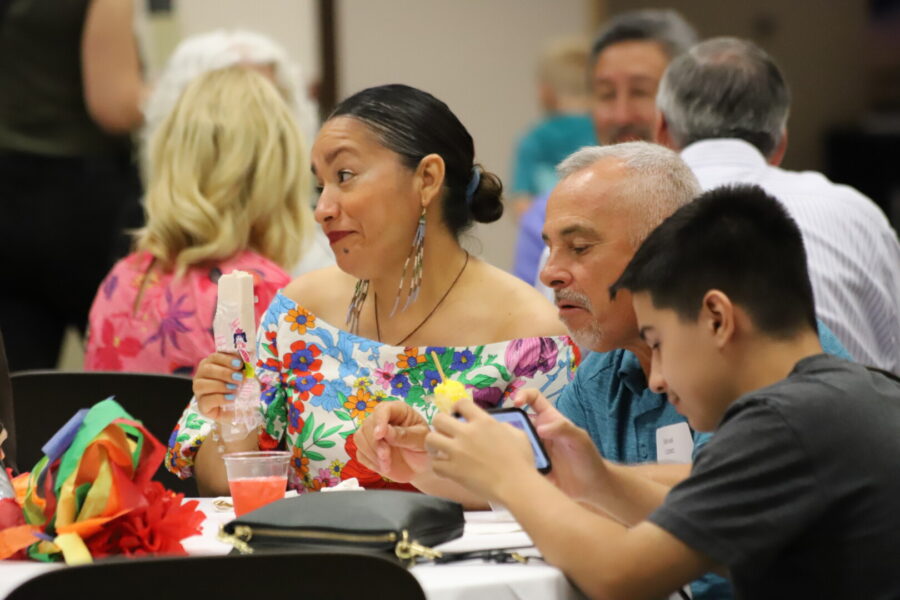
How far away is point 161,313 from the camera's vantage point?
3396 millimetres

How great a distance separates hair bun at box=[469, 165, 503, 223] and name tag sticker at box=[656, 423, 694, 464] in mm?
693

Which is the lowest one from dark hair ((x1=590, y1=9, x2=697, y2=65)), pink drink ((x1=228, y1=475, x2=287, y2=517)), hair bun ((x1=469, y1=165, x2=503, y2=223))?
pink drink ((x1=228, y1=475, x2=287, y2=517))

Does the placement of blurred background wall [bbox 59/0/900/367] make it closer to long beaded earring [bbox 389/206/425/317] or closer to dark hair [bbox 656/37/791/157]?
long beaded earring [bbox 389/206/425/317]

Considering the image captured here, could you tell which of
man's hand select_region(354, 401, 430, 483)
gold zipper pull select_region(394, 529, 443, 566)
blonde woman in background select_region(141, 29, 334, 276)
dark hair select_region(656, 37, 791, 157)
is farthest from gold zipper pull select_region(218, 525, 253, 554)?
blonde woman in background select_region(141, 29, 334, 276)

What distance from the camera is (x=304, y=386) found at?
277 cm

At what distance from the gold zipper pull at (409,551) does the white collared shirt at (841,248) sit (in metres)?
1.86

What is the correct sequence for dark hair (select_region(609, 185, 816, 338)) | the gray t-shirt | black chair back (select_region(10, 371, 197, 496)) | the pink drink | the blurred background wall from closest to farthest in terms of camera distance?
1. the gray t-shirt
2. dark hair (select_region(609, 185, 816, 338))
3. the pink drink
4. black chair back (select_region(10, 371, 197, 496))
5. the blurred background wall

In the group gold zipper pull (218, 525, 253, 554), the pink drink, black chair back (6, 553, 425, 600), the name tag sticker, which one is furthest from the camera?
the name tag sticker

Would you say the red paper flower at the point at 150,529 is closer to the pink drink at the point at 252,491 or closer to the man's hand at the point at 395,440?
the pink drink at the point at 252,491

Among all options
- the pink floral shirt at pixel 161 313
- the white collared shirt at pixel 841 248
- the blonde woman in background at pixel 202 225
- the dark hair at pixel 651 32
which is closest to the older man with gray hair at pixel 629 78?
the dark hair at pixel 651 32

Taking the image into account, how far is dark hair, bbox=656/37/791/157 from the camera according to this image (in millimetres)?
3650

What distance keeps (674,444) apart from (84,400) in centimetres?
140

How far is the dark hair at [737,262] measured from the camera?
1.80 meters

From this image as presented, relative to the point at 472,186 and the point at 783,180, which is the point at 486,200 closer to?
the point at 472,186
